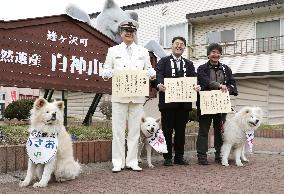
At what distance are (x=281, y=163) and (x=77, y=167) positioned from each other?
3.69 meters

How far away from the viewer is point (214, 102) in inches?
243

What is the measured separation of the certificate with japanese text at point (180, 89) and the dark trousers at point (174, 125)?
26cm

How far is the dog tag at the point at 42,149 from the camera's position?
14.8ft

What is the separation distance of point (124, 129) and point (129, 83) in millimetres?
717

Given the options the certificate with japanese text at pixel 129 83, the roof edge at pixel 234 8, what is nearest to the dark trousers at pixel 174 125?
the certificate with japanese text at pixel 129 83

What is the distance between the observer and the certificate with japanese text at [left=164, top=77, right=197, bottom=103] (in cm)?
593

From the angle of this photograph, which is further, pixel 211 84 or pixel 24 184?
pixel 211 84

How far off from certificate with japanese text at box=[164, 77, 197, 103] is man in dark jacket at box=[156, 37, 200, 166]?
0.10m

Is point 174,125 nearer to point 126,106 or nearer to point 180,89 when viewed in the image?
point 180,89

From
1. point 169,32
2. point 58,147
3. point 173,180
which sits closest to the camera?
point 58,147

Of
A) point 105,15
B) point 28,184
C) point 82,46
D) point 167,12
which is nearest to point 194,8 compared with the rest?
point 167,12

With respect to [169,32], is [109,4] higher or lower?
lower

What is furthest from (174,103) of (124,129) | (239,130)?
(239,130)

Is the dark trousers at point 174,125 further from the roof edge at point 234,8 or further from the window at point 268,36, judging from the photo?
the window at point 268,36
